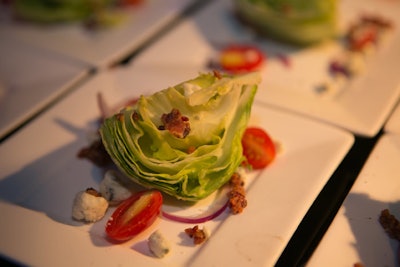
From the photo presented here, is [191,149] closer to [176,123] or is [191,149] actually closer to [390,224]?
[176,123]

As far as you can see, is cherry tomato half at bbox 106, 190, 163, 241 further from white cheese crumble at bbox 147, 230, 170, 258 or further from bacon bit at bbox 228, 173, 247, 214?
bacon bit at bbox 228, 173, 247, 214

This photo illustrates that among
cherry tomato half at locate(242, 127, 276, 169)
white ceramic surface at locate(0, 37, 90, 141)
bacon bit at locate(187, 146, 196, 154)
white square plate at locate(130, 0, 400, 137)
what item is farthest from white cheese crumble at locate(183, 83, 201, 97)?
white ceramic surface at locate(0, 37, 90, 141)

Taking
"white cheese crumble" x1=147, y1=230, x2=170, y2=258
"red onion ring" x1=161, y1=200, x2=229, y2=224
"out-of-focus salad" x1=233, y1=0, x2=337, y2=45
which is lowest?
"out-of-focus salad" x1=233, y1=0, x2=337, y2=45

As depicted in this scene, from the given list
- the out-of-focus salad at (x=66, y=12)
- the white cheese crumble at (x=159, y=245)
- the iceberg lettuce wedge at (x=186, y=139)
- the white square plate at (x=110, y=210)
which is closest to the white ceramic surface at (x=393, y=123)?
the white square plate at (x=110, y=210)

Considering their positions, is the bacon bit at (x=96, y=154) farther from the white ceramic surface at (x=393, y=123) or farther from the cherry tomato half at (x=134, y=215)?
the white ceramic surface at (x=393, y=123)

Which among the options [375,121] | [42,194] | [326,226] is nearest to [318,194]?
[326,226]

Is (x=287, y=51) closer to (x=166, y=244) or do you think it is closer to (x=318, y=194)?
(x=318, y=194)

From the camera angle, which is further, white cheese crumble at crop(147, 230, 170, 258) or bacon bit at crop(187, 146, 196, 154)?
bacon bit at crop(187, 146, 196, 154)

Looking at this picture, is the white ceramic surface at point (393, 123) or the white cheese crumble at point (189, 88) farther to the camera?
the white ceramic surface at point (393, 123)
